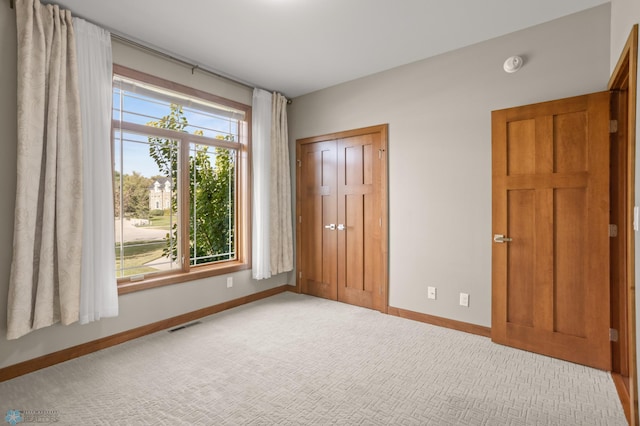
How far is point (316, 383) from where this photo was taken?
2.29m

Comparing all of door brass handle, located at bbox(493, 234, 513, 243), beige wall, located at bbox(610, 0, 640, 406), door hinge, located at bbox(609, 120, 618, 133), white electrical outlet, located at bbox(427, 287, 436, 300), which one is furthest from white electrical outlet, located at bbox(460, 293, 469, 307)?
door hinge, located at bbox(609, 120, 618, 133)

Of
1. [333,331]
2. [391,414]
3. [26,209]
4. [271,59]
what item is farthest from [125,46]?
[391,414]

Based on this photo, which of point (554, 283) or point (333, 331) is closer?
point (554, 283)

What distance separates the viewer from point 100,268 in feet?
8.91

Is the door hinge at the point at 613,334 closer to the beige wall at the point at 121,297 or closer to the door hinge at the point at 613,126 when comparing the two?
the door hinge at the point at 613,126

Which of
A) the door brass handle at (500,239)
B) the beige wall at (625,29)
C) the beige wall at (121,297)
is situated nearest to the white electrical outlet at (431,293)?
the door brass handle at (500,239)

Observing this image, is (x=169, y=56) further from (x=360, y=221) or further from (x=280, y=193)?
(x=360, y=221)

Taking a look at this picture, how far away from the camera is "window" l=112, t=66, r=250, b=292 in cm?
310

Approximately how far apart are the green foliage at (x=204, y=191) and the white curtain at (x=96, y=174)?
578mm

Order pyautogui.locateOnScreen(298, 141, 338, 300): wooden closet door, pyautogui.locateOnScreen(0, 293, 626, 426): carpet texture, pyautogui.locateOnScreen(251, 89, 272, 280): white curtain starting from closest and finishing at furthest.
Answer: pyautogui.locateOnScreen(0, 293, 626, 426): carpet texture
pyautogui.locateOnScreen(251, 89, 272, 280): white curtain
pyautogui.locateOnScreen(298, 141, 338, 300): wooden closet door

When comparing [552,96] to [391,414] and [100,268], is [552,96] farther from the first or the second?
[100,268]

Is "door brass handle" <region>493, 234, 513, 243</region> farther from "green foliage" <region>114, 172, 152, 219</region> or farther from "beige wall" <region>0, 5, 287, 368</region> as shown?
"green foliage" <region>114, 172, 152, 219</region>

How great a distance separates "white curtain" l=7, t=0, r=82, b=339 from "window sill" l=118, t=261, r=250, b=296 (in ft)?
1.64

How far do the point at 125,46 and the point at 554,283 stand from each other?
4.15 metres
